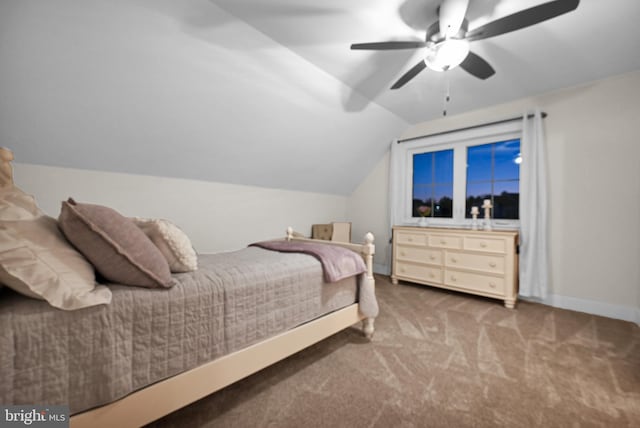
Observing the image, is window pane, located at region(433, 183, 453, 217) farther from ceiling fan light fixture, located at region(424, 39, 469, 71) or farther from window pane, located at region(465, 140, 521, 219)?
ceiling fan light fixture, located at region(424, 39, 469, 71)

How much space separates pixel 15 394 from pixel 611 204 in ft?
14.6

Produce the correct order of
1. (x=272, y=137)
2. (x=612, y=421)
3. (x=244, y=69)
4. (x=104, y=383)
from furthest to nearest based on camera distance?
(x=272, y=137), (x=244, y=69), (x=612, y=421), (x=104, y=383)

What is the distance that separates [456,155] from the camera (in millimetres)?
3795

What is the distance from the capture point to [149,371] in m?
1.09

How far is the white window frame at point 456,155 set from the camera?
3.33 m

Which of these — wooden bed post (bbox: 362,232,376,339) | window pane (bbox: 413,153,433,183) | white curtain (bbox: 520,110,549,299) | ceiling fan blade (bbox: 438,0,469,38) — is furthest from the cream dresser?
ceiling fan blade (bbox: 438,0,469,38)

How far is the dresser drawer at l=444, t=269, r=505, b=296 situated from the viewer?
2.96 meters

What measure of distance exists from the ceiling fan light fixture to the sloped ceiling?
0.29m

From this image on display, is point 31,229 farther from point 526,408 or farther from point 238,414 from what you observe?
point 526,408

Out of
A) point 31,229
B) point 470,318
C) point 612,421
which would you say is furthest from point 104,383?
point 470,318

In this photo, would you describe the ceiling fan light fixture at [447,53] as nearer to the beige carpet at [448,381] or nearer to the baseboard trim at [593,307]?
the beige carpet at [448,381]

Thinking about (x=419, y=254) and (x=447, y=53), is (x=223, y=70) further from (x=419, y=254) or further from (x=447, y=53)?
(x=419, y=254)

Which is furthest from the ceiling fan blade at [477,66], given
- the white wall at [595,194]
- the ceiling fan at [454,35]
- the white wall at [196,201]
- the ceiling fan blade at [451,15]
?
the white wall at [196,201]

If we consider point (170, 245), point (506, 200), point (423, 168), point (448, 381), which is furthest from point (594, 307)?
point (170, 245)
